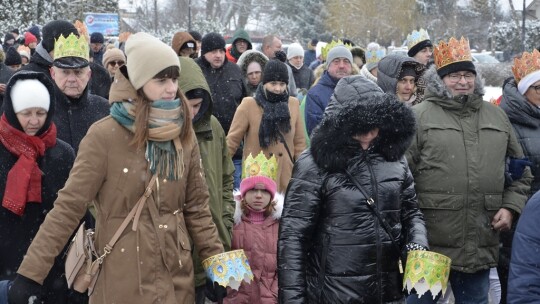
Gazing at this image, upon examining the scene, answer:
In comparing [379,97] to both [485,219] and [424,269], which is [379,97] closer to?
[424,269]

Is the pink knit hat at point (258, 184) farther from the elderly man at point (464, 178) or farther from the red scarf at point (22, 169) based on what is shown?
the red scarf at point (22, 169)

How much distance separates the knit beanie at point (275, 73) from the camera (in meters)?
8.84

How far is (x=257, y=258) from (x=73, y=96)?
1.77m

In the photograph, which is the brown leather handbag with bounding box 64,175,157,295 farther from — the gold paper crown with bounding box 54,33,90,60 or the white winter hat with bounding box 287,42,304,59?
the white winter hat with bounding box 287,42,304,59

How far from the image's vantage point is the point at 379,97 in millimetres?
4395

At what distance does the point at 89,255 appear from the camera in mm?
4215

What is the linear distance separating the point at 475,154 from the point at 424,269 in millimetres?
1665

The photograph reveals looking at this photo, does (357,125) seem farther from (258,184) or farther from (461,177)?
(258,184)

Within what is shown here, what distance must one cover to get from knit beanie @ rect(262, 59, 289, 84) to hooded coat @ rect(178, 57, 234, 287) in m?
3.26

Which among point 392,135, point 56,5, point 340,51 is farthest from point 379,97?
point 56,5

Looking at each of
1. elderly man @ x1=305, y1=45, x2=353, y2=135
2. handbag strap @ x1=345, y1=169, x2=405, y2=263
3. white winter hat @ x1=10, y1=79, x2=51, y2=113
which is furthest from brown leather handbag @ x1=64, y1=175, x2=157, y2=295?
elderly man @ x1=305, y1=45, x2=353, y2=135

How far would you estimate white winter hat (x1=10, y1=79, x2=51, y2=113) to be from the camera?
5223 millimetres

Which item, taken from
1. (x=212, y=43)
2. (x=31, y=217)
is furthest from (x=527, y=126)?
(x=212, y=43)

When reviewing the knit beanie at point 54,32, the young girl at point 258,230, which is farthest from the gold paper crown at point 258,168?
the knit beanie at point 54,32
